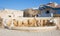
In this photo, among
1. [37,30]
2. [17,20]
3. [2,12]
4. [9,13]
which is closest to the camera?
[37,30]

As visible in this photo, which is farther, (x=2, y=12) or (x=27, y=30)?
(x=2, y=12)

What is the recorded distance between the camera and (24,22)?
76.5ft

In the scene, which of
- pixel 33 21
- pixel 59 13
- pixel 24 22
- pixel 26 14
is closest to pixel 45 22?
pixel 33 21

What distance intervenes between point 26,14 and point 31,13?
4.82ft

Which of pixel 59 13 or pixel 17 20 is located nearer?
pixel 17 20

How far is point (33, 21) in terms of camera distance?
2380 cm

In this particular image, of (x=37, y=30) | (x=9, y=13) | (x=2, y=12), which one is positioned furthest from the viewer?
(x=9, y=13)

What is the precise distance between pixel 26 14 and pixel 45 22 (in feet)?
38.9

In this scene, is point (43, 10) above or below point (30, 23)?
above

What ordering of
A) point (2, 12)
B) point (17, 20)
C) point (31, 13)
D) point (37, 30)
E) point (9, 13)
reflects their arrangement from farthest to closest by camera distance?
1. point (31, 13)
2. point (9, 13)
3. point (2, 12)
4. point (17, 20)
5. point (37, 30)

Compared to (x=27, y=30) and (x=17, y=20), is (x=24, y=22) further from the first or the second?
(x=27, y=30)

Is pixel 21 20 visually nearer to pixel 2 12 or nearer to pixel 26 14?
pixel 2 12

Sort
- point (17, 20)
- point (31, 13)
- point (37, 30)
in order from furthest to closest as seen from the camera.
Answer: point (31, 13) < point (17, 20) < point (37, 30)

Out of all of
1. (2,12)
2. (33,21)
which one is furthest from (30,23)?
(2,12)
